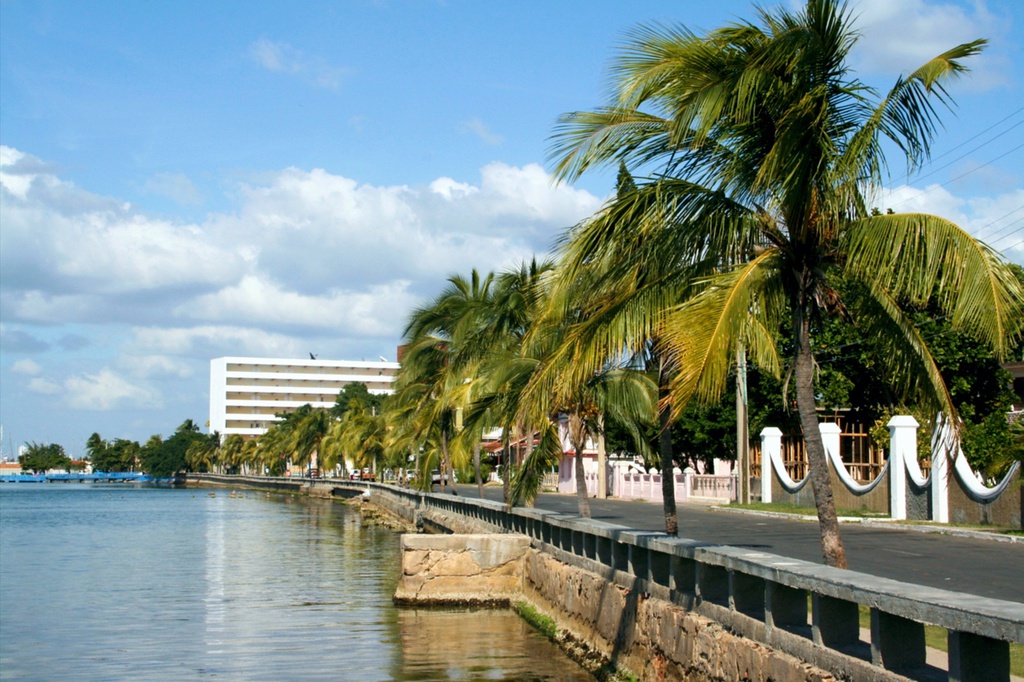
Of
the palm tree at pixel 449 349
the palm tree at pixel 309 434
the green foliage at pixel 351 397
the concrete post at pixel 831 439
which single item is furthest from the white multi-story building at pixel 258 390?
the concrete post at pixel 831 439

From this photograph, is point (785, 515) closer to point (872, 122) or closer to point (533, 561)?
point (533, 561)

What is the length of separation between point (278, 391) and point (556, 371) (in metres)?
179

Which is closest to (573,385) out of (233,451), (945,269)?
(945,269)

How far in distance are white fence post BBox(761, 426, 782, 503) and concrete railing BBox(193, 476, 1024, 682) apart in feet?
87.7

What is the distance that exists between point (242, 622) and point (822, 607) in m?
13.8

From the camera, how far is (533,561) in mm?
17812

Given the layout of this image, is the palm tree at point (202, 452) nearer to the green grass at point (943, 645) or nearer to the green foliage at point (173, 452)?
the green foliage at point (173, 452)

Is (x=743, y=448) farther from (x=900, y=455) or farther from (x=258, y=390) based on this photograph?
(x=258, y=390)

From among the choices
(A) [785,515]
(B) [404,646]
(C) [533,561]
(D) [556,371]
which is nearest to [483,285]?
(A) [785,515]

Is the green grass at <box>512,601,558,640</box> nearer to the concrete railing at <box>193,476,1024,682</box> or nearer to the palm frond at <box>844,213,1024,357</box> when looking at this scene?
the concrete railing at <box>193,476,1024,682</box>

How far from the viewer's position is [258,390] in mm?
184000

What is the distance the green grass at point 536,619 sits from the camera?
1553 centimetres

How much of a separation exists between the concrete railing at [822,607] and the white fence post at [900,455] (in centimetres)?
1740

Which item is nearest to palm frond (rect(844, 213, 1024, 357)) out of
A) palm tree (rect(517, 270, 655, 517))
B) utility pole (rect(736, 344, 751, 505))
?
palm tree (rect(517, 270, 655, 517))
